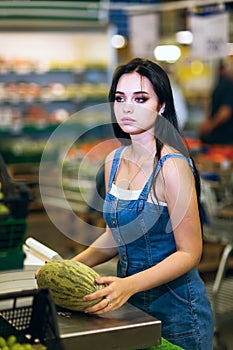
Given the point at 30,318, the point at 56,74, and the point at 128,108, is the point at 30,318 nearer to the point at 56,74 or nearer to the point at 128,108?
the point at 128,108

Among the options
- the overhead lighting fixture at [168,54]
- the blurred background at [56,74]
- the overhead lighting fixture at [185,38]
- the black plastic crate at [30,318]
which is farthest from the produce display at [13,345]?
the overhead lighting fixture at [168,54]

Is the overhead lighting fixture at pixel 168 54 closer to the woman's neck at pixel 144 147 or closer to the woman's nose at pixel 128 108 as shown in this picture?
the woman's neck at pixel 144 147

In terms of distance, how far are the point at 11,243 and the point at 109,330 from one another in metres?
1.58

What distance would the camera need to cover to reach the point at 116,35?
10.2 m

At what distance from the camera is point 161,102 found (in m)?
2.44

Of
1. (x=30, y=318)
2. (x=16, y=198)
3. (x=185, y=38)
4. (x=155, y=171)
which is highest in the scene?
(x=185, y=38)

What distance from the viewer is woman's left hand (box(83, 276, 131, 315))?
203 cm

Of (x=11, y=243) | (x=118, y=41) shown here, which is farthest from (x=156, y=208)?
(x=118, y=41)

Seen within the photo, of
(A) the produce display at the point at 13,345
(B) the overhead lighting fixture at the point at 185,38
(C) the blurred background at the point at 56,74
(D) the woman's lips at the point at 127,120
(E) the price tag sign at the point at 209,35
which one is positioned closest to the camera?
(A) the produce display at the point at 13,345

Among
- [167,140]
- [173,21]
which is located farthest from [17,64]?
[167,140]

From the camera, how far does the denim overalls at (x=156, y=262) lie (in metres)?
2.49

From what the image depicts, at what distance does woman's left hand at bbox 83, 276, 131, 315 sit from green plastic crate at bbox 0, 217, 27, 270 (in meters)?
1.31

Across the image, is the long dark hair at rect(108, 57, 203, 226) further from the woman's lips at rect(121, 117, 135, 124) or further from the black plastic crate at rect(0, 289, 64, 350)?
the black plastic crate at rect(0, 289, 64, 350)

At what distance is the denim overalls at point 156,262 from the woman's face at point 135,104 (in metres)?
0.16
